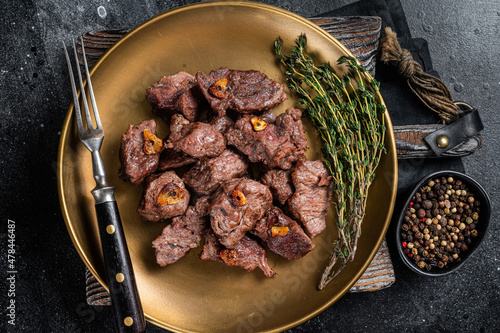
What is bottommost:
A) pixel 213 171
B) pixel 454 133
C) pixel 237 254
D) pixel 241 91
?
pixel 237 254

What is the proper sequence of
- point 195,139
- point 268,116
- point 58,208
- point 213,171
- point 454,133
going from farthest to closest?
point 58,208, point 454,133, point 268,116, point 213,171, point 195,139

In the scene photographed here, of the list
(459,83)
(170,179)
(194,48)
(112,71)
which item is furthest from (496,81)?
(112,71)

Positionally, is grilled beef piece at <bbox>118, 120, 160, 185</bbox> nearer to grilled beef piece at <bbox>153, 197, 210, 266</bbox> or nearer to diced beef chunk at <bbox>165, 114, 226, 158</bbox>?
diced beef chunk at <bbox>165, 114, 226, 158</bbox>

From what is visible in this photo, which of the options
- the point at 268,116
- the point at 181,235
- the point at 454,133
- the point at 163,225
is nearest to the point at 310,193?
the point at 268,116

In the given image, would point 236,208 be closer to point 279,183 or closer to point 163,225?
point 279,183

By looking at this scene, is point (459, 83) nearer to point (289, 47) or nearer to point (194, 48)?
point (289, 47)

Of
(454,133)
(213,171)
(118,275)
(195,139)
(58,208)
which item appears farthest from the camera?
(58,208)

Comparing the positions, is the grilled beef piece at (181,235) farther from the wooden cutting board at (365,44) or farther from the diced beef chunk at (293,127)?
the wooden cutting board at (365,44)

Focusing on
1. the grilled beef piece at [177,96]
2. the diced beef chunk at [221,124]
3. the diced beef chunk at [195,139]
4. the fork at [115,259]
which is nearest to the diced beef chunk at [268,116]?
the diced beef chunk at [221,124]
